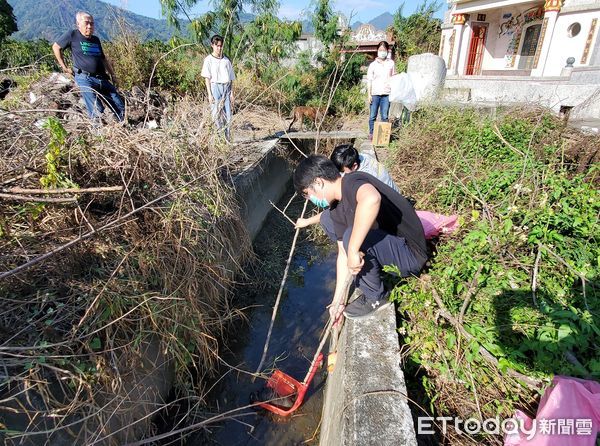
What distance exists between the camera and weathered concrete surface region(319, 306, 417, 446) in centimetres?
147

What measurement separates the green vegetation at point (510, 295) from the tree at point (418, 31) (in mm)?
17772

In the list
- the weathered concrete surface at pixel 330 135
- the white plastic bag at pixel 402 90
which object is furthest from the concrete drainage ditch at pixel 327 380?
the white plastic bag at pixel 402 90

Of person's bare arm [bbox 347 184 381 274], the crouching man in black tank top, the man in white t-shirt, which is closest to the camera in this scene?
person's bare arm [bbox 347 184 381 274]

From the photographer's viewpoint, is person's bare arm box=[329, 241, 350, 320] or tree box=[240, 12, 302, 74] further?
tree box=[240, 12, 302, 74]

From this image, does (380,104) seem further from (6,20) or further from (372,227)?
(6,20)

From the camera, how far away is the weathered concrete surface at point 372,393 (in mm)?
1466

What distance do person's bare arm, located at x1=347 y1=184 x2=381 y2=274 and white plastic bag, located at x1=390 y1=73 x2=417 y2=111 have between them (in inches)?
222

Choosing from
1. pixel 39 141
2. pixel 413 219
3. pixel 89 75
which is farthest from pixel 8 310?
pixel 89 75

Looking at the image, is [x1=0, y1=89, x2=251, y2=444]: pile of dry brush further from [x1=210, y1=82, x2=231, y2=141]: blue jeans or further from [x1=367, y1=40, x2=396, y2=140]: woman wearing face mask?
[x1=367, y1=40, x2=396, y2=140]: woman wearing face mask

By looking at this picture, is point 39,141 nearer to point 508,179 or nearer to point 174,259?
point 174,259

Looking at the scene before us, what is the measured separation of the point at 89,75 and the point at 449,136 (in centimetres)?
546

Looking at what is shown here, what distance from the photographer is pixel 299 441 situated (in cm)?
246

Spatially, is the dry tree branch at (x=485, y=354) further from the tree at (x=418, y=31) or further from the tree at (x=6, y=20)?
the tree at (x=6, y=20)

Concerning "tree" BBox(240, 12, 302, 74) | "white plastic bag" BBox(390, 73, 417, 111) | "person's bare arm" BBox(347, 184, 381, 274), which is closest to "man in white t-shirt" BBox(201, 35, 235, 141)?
"white plastic bag" BBox(390, 73, 417, 111)
